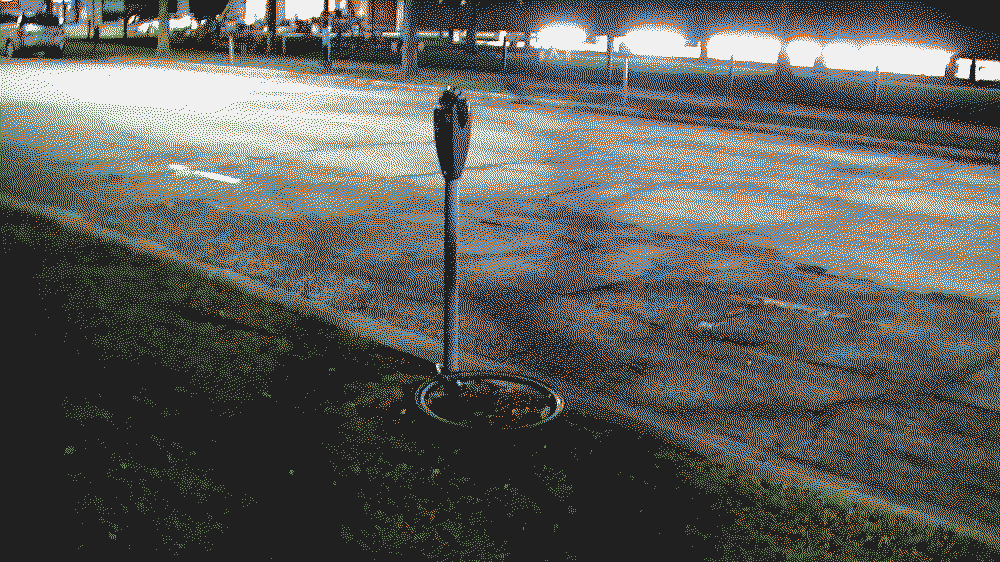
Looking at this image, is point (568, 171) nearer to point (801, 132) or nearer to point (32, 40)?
point (801, 132)

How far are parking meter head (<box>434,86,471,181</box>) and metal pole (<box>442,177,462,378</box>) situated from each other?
0.59ft

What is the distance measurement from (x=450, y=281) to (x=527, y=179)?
6.07 meters

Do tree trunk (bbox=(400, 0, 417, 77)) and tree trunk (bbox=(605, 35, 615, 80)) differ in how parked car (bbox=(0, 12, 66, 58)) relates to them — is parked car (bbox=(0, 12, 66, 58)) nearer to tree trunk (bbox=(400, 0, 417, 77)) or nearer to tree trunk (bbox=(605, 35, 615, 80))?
tree trunk (bbox=(400, 0, 417, 77))

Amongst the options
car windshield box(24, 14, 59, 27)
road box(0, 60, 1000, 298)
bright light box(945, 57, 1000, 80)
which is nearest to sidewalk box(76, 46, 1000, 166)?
road box(0, 60, 1000, 298)

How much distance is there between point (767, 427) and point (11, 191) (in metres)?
7.68

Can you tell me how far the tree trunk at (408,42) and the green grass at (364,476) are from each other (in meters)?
19.8

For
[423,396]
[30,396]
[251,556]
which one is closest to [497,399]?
[423,396]

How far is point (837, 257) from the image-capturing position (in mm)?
7277

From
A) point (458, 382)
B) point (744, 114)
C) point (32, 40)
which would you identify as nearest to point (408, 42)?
point (744, 114)

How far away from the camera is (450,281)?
4301 mm

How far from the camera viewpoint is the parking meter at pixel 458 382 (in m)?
3.93

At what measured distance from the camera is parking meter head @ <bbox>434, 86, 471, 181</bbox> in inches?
151

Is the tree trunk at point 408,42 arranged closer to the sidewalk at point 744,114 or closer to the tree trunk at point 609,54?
the sidewalk at point 744,114

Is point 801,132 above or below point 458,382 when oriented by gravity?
above
